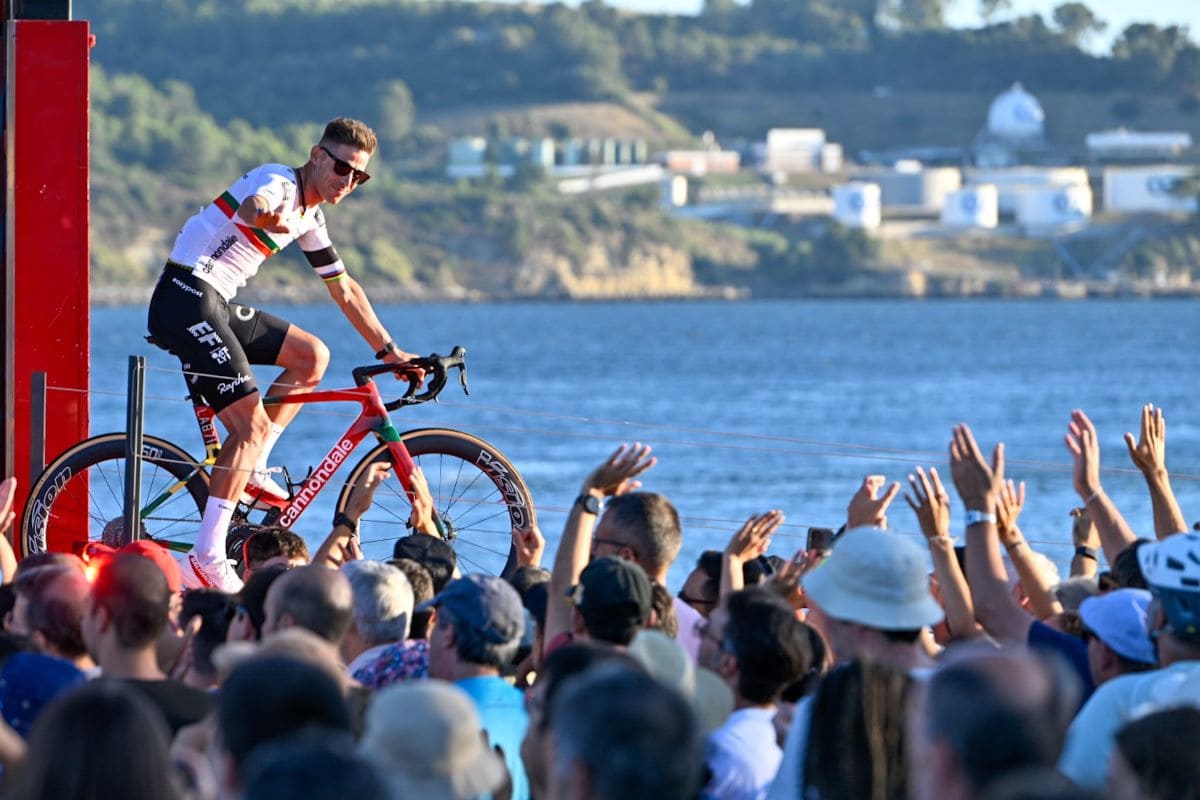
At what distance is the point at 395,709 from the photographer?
12.7ft

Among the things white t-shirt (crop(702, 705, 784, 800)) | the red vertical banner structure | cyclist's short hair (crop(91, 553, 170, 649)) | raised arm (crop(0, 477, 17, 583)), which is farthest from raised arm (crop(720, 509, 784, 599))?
the red vertical banner structure

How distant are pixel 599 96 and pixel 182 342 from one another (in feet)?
622

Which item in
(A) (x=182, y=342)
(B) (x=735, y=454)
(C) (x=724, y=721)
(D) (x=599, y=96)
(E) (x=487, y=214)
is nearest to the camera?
(C) (x=724, y=721)

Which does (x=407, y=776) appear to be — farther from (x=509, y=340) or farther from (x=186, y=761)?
(x=509, y=340)

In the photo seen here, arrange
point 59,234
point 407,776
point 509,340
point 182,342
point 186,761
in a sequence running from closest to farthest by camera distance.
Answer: point 407,776
point 186,761
point 182,342
point 59,234
point 509,340

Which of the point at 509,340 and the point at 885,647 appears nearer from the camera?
the point at 885,647

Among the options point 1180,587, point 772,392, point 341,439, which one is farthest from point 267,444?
point 772,392

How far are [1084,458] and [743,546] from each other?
1.06m

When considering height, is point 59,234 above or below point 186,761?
above

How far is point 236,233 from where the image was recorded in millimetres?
8516

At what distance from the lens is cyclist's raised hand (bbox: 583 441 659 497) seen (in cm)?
614

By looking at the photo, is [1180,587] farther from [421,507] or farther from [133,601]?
[421,507]

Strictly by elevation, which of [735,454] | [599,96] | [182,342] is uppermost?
[599,96]

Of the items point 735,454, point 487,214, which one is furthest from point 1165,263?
point 735,454
